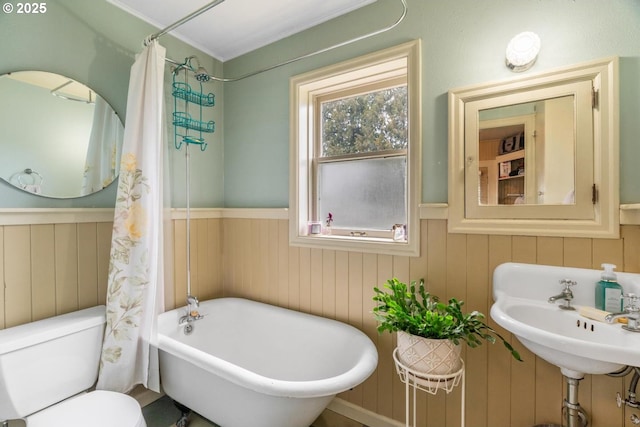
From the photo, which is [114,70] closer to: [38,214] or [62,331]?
[38,214]

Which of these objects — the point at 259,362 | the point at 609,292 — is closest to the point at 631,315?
the point at 609,292

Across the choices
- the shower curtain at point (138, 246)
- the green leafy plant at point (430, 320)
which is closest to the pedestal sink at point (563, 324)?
the green leafy plant at point (430, 320)

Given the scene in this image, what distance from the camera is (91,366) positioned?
151 cm

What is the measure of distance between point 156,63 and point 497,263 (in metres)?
2.06

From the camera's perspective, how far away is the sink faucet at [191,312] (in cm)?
197

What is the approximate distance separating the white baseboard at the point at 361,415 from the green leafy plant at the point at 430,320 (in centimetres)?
76

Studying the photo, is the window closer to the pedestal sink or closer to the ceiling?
the ceiling

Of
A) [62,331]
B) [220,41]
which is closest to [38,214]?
[62,331]

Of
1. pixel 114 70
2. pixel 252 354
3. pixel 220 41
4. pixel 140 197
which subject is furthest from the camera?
pixel 220 41

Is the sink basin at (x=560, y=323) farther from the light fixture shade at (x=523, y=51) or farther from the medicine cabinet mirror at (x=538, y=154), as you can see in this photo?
the light fixture shade at (x=523, y=51)

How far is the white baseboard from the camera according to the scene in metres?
1.70

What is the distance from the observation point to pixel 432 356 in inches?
47.9

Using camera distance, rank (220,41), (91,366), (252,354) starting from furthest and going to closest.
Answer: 1. (220,41)
2. (252,354)
3. (91,366)

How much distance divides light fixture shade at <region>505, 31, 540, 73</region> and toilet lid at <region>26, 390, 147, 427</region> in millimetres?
2205
